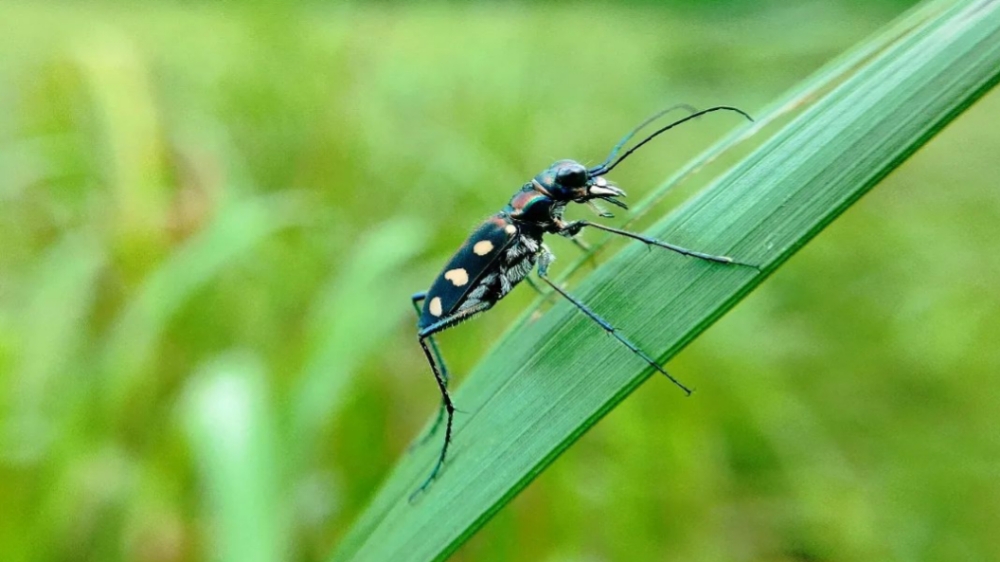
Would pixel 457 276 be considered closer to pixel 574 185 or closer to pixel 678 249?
pixel 574 185

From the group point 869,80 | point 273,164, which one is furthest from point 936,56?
point 273,164

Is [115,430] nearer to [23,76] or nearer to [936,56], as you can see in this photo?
[936,56]

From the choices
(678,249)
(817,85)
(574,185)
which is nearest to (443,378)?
(574,185)

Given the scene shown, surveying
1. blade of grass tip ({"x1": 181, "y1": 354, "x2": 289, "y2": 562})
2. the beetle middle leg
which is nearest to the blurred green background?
blade of grass tip ({"x1": 181, "y1": 354, "x2": 289, "y2": 562})

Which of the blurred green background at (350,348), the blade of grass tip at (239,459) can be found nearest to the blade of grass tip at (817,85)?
the blade of grass tip at (239,459)

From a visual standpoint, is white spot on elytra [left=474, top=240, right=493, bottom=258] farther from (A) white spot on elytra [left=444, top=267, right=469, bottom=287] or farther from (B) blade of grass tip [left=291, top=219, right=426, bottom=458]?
(B) blade of grass tip [left=291, top=219, right=426, bottom=458]
